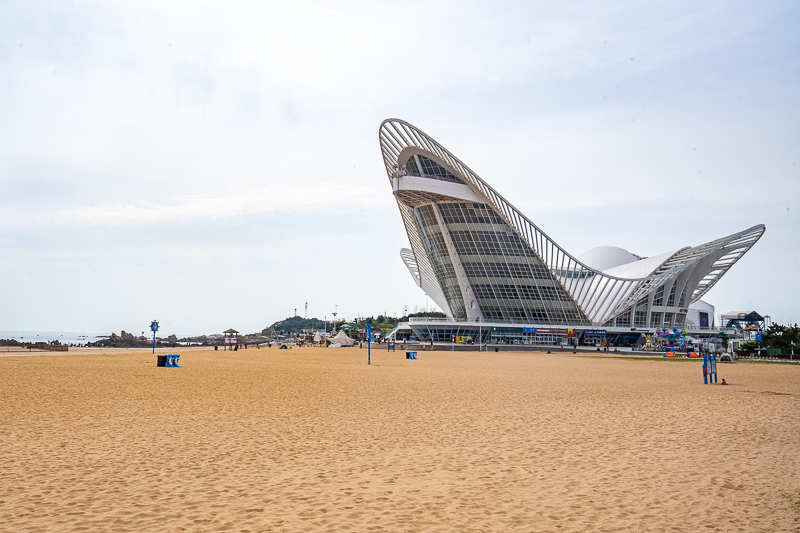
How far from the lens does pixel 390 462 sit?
9.73 metres

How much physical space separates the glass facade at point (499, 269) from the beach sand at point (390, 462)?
6425cm

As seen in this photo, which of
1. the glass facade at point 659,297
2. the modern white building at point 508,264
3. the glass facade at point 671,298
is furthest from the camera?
the glass facade at point 671,298

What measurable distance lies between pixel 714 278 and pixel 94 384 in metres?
94.0

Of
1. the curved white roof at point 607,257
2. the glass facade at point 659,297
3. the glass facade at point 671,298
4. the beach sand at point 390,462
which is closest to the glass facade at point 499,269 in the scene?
the glass facade at point 659,297

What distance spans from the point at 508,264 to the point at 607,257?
4157cm

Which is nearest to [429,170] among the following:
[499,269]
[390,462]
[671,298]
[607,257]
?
[499,269]

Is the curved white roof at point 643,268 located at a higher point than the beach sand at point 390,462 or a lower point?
higher

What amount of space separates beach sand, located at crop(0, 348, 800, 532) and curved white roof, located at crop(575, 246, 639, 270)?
99.8 meters

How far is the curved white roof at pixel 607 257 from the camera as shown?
11481cm

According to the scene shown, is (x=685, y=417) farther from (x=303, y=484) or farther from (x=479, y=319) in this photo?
(x=479, y=319)

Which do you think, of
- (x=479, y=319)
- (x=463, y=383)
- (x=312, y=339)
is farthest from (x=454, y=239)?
(x=463, y=383)

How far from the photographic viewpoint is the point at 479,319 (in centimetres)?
8412

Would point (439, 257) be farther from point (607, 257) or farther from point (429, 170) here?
point (607, 257)

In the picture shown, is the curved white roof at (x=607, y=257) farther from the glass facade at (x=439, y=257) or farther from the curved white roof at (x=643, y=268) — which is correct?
the glass facade at (x=439, y=257)
